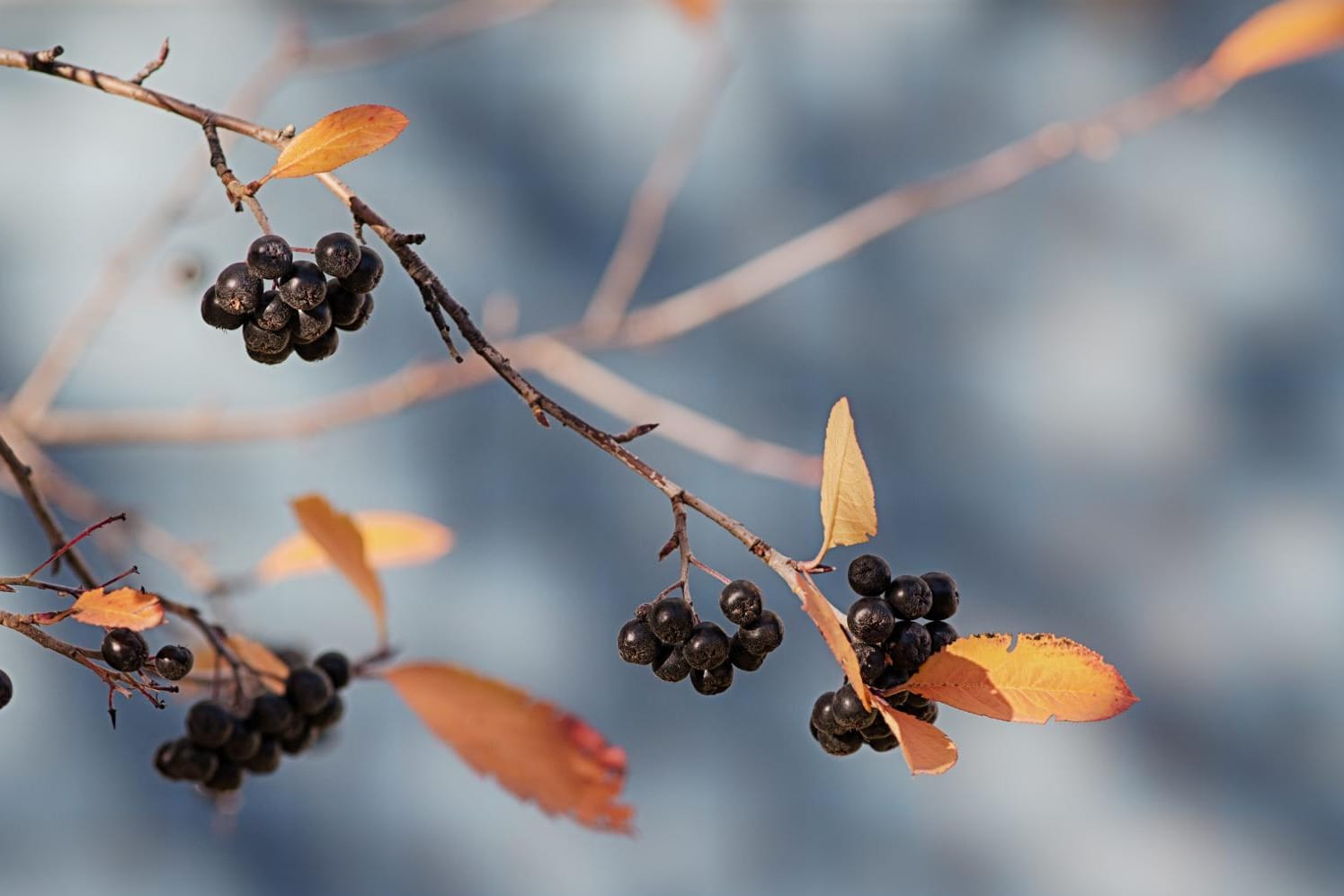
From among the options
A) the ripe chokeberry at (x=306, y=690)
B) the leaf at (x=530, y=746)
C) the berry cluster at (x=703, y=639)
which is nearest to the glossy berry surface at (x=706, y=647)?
the berry cluster at (x=703, y=639)

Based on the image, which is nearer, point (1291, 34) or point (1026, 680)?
point (1026, 680)

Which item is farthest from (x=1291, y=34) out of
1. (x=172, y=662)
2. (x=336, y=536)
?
(x=172, y=662)

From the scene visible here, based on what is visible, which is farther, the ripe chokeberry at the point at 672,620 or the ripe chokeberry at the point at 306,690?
the ripe chokeberry at the point at 306,690

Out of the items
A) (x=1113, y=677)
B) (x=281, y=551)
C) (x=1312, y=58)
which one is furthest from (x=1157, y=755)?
(x=1113, y=677)

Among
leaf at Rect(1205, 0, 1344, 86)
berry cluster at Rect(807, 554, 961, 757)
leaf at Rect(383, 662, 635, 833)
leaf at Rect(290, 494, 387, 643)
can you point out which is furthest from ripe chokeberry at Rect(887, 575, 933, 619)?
leaf at Rect(1205, 0, 1344, 86)

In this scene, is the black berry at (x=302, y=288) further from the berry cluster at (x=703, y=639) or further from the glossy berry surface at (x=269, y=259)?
the berry cluster at (x=703, y=639)

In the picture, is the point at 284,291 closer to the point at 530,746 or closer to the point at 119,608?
the point at 119,608

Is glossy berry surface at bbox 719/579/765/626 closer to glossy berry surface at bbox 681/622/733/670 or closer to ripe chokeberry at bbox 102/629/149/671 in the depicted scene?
glossy berry surface at bbox 681/622/733/670
